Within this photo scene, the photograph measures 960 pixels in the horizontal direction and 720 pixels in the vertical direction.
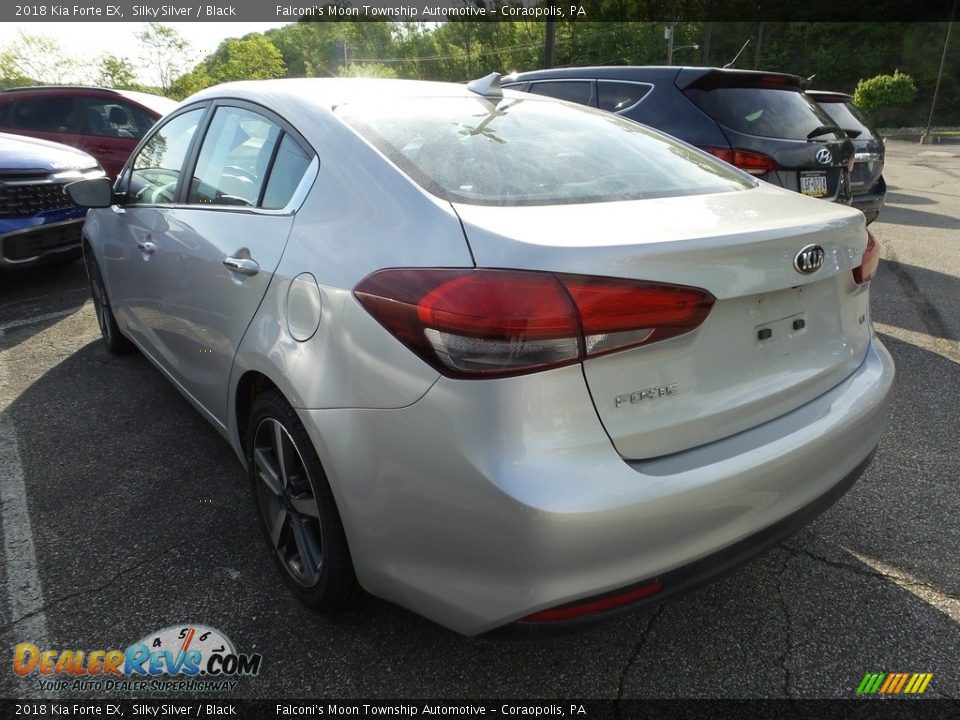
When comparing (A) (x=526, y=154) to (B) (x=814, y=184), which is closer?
(A) (x=526, y=154)

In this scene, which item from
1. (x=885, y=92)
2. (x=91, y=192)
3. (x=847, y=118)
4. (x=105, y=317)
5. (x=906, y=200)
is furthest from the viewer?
(x=885, y=92)

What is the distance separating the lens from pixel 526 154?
2084 millimetres

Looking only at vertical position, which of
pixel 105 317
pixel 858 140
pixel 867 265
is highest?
pixel 867 265

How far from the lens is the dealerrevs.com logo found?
193 cm

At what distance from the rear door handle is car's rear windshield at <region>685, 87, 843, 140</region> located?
12.4 ft

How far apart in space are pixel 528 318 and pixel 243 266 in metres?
1.13

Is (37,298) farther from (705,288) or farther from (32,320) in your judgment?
(705,288)

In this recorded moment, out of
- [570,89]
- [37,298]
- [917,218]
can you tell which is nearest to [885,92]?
[917,218]

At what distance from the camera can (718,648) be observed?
1994 mm

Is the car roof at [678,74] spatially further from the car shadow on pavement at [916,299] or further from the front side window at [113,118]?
the front side window at [113,118]

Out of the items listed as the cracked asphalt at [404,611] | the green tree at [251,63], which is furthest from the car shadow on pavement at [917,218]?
the green tree at [251,63]

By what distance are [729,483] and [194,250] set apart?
6.61 feet

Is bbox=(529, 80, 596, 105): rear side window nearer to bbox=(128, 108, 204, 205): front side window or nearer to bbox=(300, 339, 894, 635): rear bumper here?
bbox=(128, 108, 204, 205): front side window

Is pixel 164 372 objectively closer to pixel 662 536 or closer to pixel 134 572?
pixel 134 572
